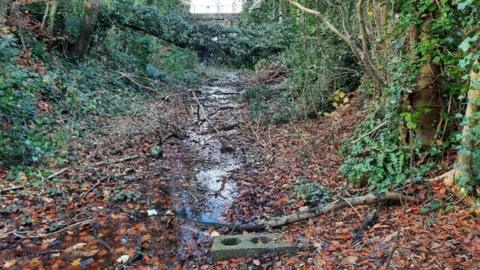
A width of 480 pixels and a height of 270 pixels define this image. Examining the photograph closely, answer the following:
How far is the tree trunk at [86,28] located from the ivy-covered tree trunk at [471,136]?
10.6 m

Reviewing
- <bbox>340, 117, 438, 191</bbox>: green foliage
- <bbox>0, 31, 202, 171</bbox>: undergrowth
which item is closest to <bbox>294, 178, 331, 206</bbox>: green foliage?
<bbox>340, 117, 438, 191</bbox>: green foliage

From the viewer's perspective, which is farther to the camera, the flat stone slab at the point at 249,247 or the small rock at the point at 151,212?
the small rock at the point at 151,212

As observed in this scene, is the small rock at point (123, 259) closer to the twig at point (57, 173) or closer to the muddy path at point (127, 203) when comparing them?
the muddy path at point (127, 203)

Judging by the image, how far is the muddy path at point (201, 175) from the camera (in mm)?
5176

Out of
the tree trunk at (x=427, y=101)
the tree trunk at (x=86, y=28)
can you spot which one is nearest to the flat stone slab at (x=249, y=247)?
the tree trunk at (x=427, y=101)

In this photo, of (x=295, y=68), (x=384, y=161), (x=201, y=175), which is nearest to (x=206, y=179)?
(x=201, y=175)

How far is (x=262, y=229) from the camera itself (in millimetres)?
5172

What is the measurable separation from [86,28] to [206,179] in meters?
7.17

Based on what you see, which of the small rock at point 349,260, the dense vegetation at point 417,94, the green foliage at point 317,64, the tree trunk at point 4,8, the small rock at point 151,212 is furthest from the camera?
the green foliage at point 317,64

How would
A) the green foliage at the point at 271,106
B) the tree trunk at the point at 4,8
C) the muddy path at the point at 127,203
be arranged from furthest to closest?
the green foliage at the point at 271,106 < the tree trunk at the point at 4,8 < the muddy path at the point at 127,203

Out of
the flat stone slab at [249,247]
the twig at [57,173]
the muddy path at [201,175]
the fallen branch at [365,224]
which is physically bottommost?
the muddy path at [201,175]

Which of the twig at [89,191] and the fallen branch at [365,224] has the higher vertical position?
the fallen branch at [365,224]

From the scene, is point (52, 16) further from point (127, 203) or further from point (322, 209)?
point (322, 209)

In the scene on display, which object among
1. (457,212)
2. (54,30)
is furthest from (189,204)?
(54,30)
